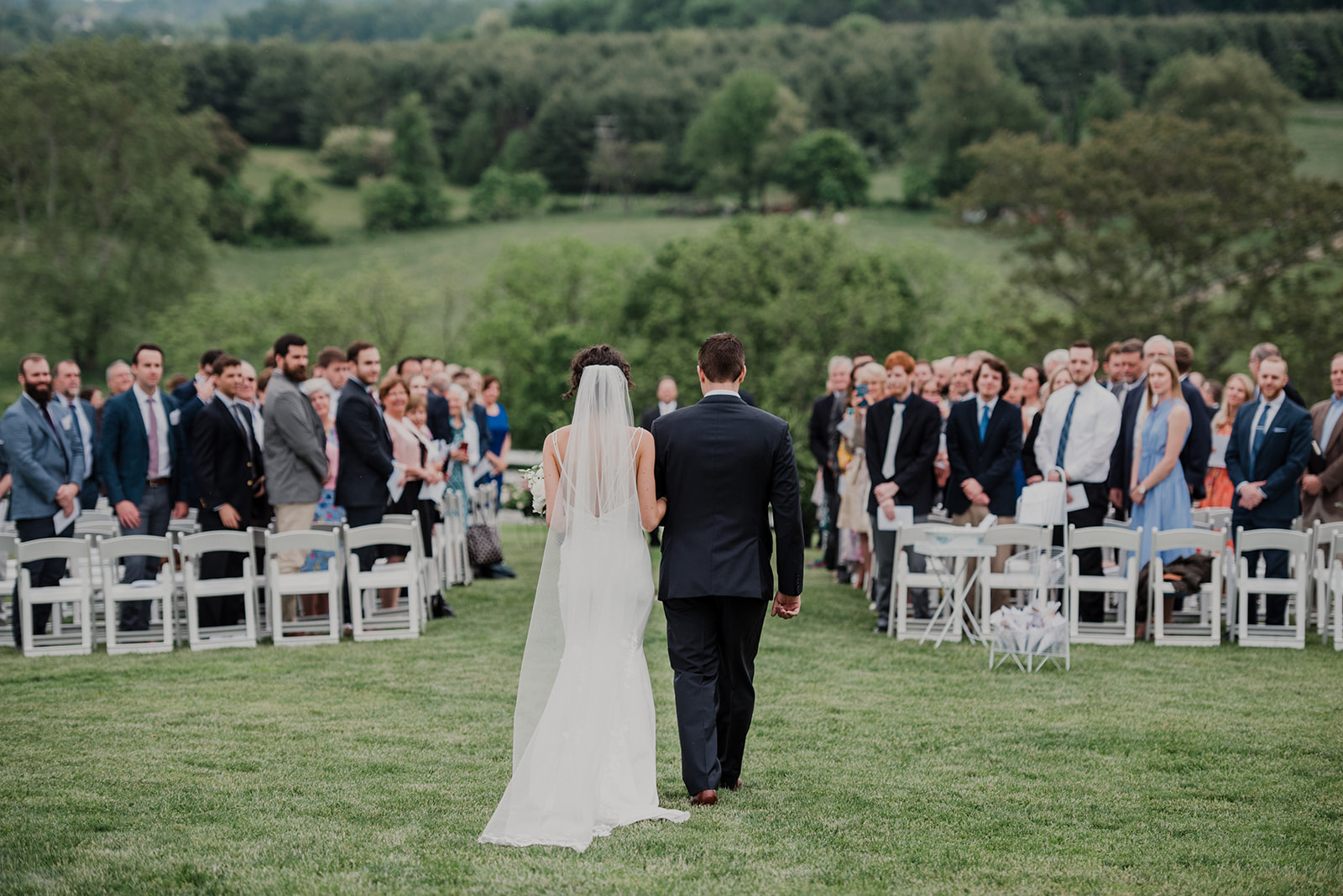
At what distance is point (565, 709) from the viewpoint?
5137mm

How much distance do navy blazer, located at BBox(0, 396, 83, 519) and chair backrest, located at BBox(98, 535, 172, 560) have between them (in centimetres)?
98

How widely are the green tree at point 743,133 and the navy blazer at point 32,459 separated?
70.3 meters

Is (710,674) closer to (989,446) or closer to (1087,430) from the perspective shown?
(989,446)

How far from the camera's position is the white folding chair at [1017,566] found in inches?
345

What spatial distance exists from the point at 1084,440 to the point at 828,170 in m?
66.3

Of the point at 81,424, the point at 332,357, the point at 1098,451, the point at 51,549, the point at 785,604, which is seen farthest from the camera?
the point at 332,357

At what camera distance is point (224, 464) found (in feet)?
31.5

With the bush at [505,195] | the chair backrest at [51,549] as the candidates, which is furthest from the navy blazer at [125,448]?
the bush at [505,195]

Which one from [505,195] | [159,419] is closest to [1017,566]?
[159,419]

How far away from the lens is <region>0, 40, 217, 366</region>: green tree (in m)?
44.9

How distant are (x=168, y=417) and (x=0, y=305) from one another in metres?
39.9

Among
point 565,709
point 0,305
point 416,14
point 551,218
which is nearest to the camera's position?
point 565,709

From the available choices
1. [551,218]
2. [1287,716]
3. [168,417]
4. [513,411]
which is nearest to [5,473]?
[168,417]

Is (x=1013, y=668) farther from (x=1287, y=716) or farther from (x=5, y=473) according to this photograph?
(x=5, y=473)
